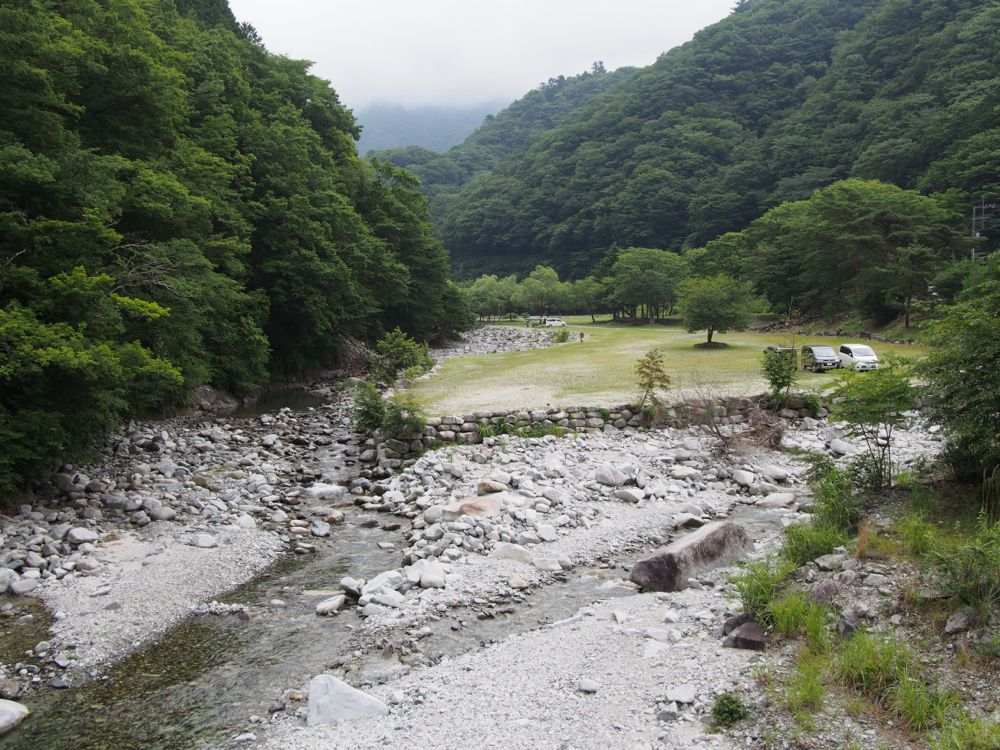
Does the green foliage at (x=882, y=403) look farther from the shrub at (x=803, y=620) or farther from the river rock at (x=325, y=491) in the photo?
the river rock at (x=325, y=491)

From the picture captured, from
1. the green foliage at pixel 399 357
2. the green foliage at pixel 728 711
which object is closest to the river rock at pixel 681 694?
the green foliage at pixel 728 711

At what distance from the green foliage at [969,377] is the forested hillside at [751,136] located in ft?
147

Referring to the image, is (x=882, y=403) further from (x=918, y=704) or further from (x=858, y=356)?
(x=858, y=356)

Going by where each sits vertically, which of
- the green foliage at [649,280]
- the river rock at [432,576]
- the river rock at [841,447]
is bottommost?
the river rock at [841,447]

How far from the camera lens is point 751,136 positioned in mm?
Answer: 104062

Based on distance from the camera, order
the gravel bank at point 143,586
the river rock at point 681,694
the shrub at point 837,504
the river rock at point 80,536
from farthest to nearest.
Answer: the river rock at point 80,536 → the shrub at point 837,504 → the gravel bank at point 143,586 → the river rock at point 681,694

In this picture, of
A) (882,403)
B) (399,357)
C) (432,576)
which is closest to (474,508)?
(432,576)

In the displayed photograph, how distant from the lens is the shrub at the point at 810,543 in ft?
28.7

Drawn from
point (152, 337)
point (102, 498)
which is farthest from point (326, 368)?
point (102, 498)

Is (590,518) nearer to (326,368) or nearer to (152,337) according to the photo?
(152,337)

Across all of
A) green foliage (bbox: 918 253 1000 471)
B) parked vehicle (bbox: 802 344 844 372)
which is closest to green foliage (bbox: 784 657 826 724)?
green foliage (bbox: 918 253 1000 471)

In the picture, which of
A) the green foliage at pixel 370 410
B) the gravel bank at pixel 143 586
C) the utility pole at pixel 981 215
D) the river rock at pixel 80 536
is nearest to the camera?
the gravel bank at pixel 143 586

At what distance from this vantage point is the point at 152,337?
1670 cm

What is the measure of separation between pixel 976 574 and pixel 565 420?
1281cm
